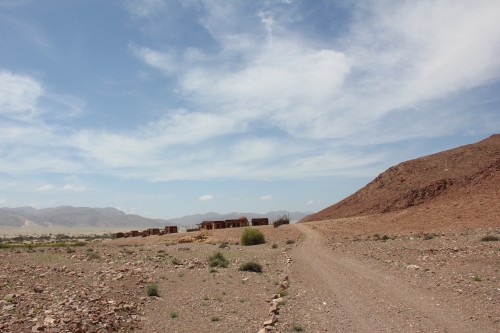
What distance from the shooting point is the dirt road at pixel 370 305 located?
37.6 ft

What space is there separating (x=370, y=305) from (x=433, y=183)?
1971 inches

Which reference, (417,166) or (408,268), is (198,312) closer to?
(408,268)

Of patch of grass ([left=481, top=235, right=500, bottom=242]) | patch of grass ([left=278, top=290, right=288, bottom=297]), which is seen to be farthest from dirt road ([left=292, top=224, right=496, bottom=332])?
patch of grass ([left=481, top=235, right=500, bottom=242])

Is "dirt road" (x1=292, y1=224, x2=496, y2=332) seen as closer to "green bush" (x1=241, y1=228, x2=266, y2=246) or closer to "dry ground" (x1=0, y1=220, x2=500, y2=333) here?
"dry ground" (x1=0, y1=220, x2=500, y2=333)

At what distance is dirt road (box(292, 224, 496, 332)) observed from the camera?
11461 millimetres

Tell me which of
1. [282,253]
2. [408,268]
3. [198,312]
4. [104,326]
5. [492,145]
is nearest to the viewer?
[104,326]

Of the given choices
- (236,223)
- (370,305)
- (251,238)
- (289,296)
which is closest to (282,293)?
(289,296)

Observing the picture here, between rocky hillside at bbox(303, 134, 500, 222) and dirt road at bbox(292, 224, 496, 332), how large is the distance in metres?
35.0

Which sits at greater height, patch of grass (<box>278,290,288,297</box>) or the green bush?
the green bush

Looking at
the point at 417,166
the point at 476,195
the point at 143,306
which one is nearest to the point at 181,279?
the point at 143,306

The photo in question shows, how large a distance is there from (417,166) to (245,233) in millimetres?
38800

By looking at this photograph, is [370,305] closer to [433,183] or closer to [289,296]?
[289,296]

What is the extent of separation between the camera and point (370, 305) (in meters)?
13.9

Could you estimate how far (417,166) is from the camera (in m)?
70.8
